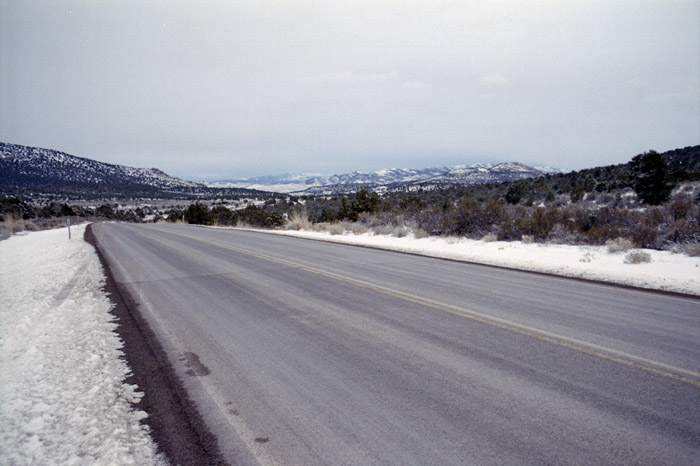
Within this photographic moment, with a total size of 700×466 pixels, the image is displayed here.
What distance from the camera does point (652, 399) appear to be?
349 centimetres

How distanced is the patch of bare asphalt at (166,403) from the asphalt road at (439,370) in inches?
4.7

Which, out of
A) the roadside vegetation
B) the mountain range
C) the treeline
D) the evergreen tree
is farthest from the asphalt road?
the mountain range

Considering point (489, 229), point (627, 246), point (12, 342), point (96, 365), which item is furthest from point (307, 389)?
point (489, 229)

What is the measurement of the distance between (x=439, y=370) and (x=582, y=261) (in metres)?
8.39

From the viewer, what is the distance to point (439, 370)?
418cm

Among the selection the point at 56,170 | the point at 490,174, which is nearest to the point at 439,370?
the point at 490,174

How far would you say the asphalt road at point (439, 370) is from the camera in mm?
2971

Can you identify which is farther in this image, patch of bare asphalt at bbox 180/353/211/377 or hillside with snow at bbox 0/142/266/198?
hillside with snow at bbox 0/142/266/198

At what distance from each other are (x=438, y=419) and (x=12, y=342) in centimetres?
568

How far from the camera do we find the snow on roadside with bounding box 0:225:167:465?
2.98 m

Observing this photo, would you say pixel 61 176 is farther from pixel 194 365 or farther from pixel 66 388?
pixel 194 365

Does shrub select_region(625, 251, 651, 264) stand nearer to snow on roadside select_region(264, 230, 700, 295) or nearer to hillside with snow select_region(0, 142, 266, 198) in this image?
snow on roadside select_region(264, 230, 700, 295)

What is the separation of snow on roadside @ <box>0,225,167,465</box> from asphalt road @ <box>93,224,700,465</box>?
62 centimetres

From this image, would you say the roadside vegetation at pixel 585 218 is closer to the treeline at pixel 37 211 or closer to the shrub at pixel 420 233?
the shrub at pixel 420 233
